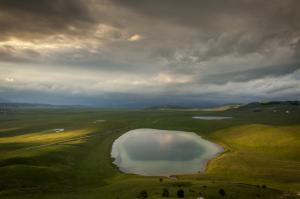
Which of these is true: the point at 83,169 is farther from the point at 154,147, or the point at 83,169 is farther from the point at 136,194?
the point at 154,147

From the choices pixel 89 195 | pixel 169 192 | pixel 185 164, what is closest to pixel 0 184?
pixel 89 195

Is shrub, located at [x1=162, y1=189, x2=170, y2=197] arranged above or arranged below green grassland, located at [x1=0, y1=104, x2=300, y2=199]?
above

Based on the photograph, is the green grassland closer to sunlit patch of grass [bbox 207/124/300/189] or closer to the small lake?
sunlit patch of grass [bbox 207/124/300/189]

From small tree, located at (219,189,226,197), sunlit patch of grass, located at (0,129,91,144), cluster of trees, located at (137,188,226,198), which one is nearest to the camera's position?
cluster of trees, located at (137,188,226,198)

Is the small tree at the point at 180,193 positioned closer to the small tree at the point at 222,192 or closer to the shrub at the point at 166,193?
the shrub at the point at 166,193

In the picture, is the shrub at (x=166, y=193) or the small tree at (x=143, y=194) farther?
the small tree at (x=143, y=194)

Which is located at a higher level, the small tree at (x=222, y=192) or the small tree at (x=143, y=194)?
the small tree at (x=222, y=192)

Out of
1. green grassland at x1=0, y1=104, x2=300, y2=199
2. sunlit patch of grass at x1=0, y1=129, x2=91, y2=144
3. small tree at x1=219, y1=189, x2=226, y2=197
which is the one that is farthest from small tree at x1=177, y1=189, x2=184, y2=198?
sunlit patch of grass at x1=0, y1=129, x2=91, y2=144

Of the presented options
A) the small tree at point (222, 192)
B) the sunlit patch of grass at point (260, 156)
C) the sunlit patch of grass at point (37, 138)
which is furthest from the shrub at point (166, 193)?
the sunlit patch of grass at point (37, 138)
